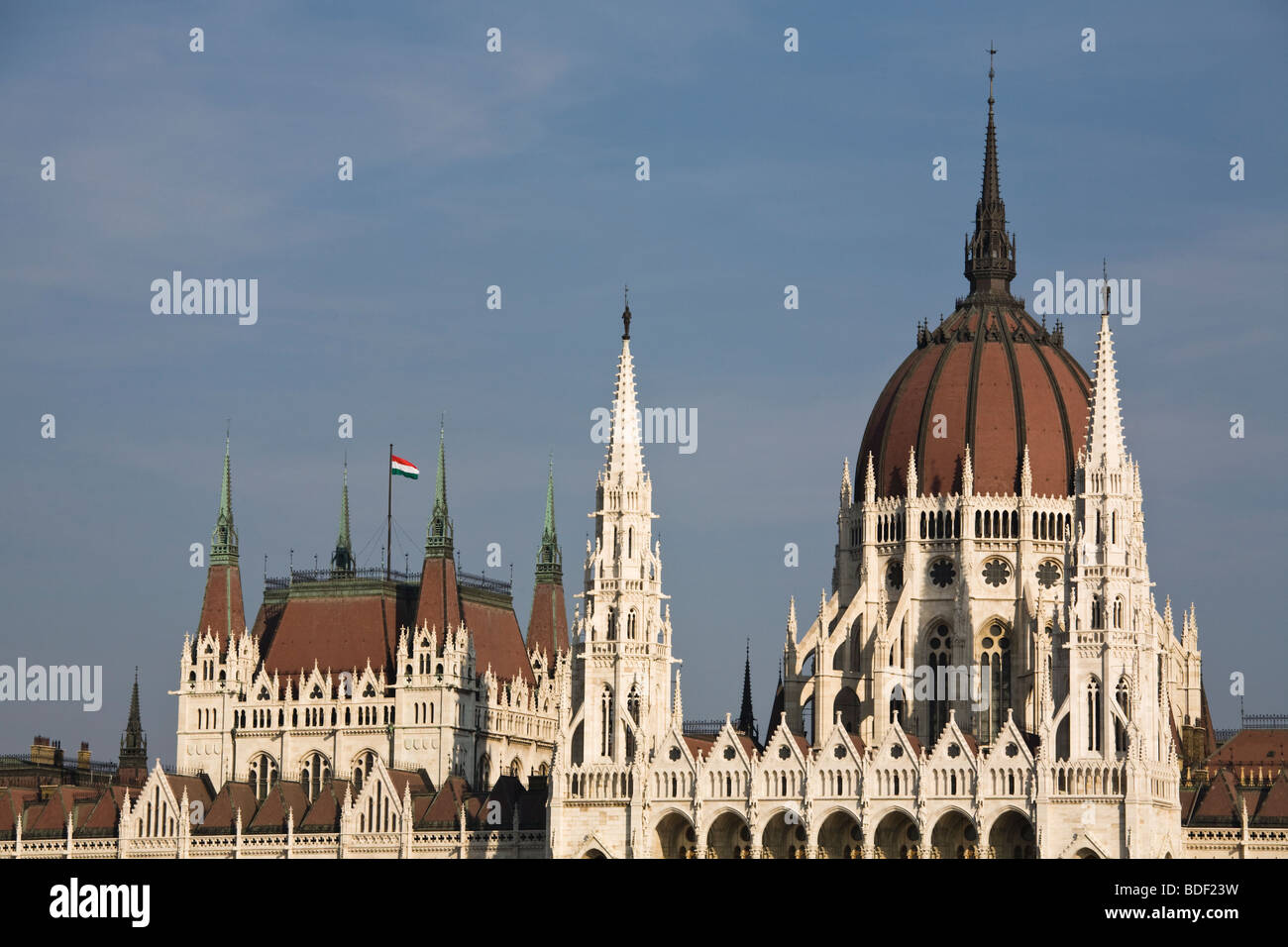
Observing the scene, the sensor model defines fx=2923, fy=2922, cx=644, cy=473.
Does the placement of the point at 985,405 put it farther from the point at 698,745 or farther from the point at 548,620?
the point at 548,620

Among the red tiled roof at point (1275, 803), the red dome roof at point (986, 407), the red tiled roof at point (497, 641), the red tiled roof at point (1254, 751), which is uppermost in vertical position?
the red dome roof at point (986, 407)

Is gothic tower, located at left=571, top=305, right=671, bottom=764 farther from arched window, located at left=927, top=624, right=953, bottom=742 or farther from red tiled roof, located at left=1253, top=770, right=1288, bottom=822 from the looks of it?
red tiled roof, located at left=1253, top=770, right=1288, bottom=822

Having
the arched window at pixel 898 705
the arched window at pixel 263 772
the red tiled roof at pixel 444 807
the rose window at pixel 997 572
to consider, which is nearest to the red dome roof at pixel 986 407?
the rose window at pixel 997 572

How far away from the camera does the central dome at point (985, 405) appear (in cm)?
14638

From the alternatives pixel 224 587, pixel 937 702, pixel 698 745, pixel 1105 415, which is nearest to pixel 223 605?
pixel 224 587

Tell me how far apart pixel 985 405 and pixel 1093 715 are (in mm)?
25735

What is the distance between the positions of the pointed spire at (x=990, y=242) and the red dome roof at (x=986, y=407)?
5.42 feet

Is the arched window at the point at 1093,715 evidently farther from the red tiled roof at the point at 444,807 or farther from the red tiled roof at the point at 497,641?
the red tiled roof at the point at 497,641

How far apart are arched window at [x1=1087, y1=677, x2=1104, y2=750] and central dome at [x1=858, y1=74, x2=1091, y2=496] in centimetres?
2202

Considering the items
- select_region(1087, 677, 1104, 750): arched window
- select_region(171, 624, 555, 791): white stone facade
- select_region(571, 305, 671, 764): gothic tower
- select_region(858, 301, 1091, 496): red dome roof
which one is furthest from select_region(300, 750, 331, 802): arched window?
select_region(1087, 677, 1104, 750): arched window

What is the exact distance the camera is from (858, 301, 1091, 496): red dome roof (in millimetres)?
146375
